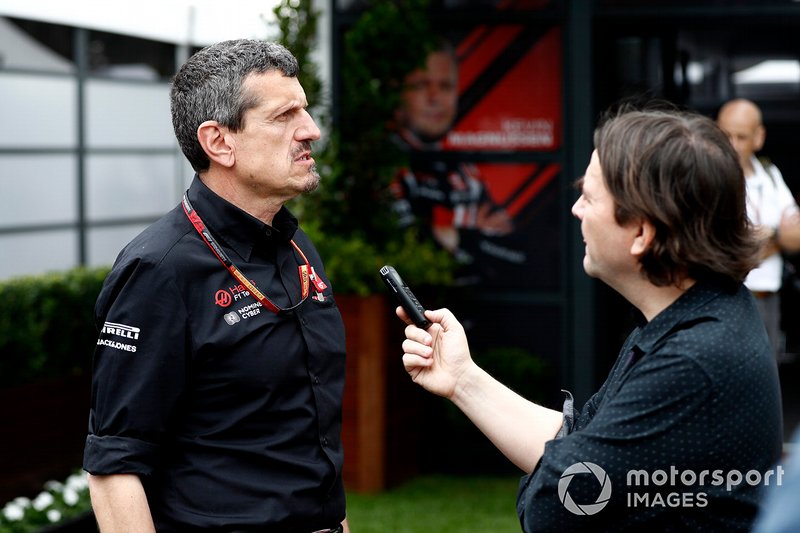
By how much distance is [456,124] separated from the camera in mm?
6504

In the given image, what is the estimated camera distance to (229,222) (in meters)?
2.46

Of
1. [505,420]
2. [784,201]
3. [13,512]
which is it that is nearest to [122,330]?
[505,420]

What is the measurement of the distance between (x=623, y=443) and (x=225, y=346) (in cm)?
89

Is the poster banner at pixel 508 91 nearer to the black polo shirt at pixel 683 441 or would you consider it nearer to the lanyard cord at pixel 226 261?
the lanyard cord at pixel 226 261

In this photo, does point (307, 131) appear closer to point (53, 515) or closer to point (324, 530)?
point (324, 530)

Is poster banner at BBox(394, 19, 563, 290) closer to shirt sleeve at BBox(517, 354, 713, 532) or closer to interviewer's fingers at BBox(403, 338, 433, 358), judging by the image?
interviewer's fingers at BBox(403, 338, 433, 358)

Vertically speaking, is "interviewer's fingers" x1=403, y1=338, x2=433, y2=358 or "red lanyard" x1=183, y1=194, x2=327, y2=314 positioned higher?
"red lanyard" x1=183, y1=194, x2=327, y2=314

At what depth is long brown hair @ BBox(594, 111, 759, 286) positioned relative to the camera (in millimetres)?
1904

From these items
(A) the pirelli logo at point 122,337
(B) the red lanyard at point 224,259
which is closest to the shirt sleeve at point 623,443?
(B) the red lanyard at point 224,259

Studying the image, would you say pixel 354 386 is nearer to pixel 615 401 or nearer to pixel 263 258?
pixel 263 258

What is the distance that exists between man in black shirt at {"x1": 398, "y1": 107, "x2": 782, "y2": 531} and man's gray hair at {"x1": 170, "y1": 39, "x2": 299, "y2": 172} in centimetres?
83

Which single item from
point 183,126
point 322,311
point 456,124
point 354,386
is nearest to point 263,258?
point 322,311

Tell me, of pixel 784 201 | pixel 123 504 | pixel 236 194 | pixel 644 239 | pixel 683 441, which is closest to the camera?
pixel 683 441

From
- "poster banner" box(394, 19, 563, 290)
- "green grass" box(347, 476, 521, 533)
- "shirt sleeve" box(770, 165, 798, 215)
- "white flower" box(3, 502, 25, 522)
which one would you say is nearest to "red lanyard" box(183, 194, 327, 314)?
"white flower" box(3, 502, 25, 522)
